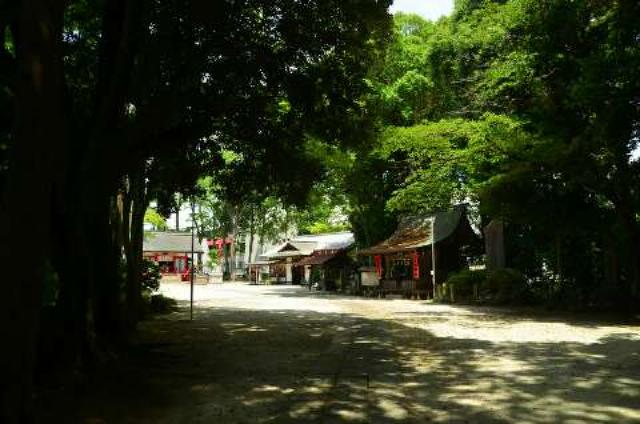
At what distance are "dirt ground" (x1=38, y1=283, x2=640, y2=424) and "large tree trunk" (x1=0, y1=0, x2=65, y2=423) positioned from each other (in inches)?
89.7

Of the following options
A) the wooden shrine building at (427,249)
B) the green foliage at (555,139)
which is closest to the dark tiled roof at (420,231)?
the wooden shrine building at (427,249)

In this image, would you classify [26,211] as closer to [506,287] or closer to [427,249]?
[506,287]

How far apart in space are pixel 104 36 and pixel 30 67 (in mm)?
5222

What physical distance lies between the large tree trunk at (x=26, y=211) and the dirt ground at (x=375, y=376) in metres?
2.28

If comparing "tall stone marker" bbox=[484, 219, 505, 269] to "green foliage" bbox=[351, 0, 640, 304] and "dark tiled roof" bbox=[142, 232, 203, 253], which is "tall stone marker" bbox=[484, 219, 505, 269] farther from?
"dark tiled roof" bbox=[142, 232, 203, 253]

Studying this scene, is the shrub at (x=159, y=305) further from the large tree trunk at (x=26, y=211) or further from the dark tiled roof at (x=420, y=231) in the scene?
the large tree trunk at (x=26, y=211)

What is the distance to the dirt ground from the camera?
22.1ft

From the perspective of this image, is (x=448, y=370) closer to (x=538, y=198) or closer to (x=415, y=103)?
(x=538, y=198)

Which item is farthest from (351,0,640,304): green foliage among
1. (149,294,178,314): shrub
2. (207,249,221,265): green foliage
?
(207,249,221,265): green foliage

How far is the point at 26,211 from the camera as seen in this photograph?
15.1 feet

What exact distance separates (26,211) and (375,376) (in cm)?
577

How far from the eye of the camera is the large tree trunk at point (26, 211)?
4.55 metres

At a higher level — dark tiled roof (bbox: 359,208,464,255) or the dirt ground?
dark tiled roof (bbox: 359,208,464,255)

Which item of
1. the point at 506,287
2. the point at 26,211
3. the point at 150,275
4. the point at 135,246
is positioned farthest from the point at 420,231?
the point at 26,211
